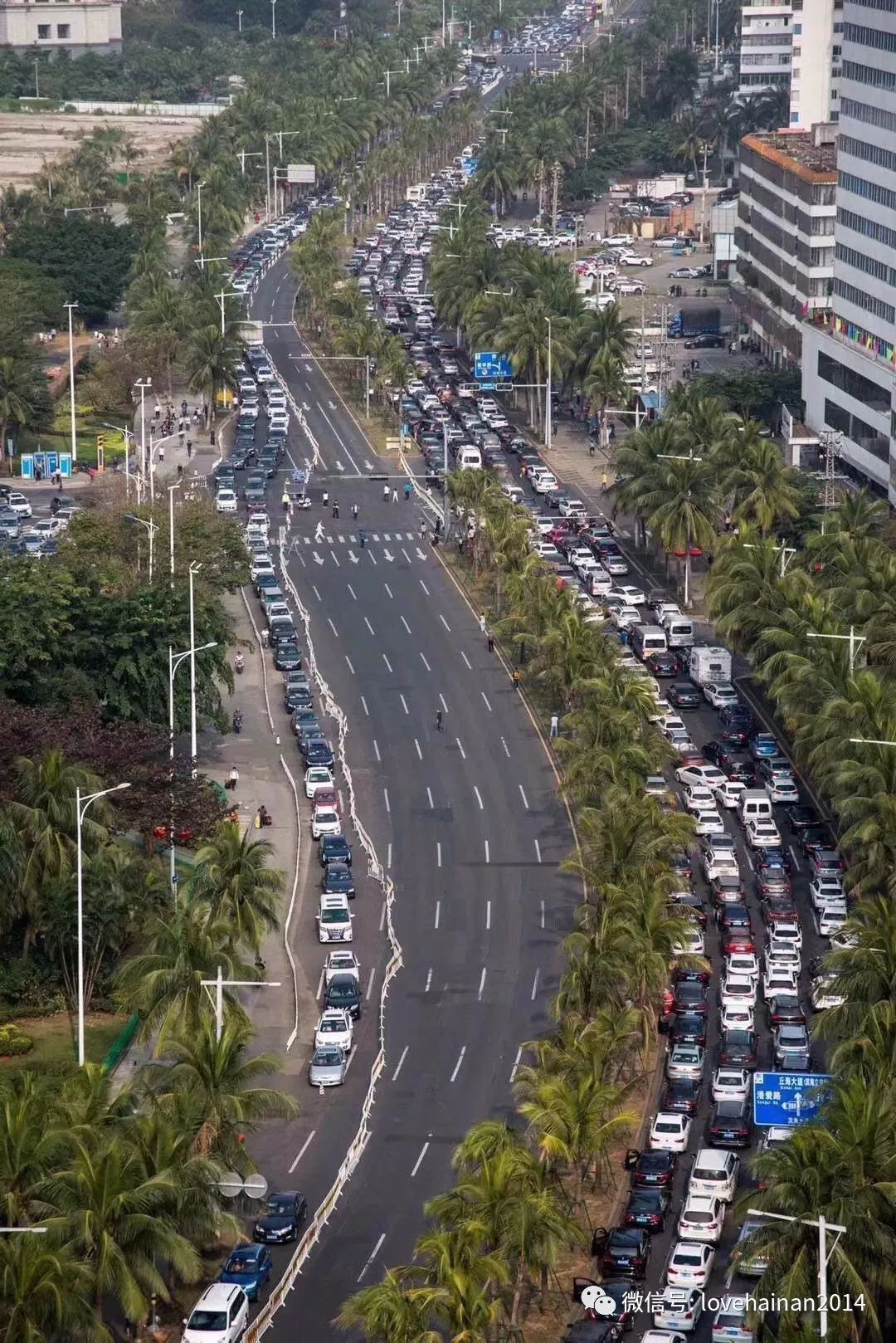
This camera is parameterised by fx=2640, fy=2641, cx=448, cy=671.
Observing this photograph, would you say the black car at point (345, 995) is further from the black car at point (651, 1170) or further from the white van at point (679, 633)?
the white van at point (679, 633)

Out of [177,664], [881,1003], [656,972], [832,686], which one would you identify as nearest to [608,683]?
[832,686]

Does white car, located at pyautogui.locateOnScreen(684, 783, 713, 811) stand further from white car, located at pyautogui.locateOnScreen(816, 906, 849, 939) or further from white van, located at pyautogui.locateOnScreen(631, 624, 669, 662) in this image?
white van, located at pyautogui.locateOnScreen(631, 624, 669, 662)

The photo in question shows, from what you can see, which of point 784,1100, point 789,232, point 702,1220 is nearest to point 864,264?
point 789,232

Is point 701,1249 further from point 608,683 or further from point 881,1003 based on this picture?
point 608,683

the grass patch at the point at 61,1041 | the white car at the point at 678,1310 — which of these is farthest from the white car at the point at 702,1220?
the grass patch at the point at 61,1041

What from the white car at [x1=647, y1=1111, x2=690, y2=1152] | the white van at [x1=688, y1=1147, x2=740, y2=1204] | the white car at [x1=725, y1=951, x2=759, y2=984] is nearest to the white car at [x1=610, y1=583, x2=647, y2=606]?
the white car at [x1=725, y1=951, x2=759, y2=984]

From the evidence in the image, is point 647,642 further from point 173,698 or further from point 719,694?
point 173,698

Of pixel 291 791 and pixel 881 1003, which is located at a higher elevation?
pixel 881 1003
